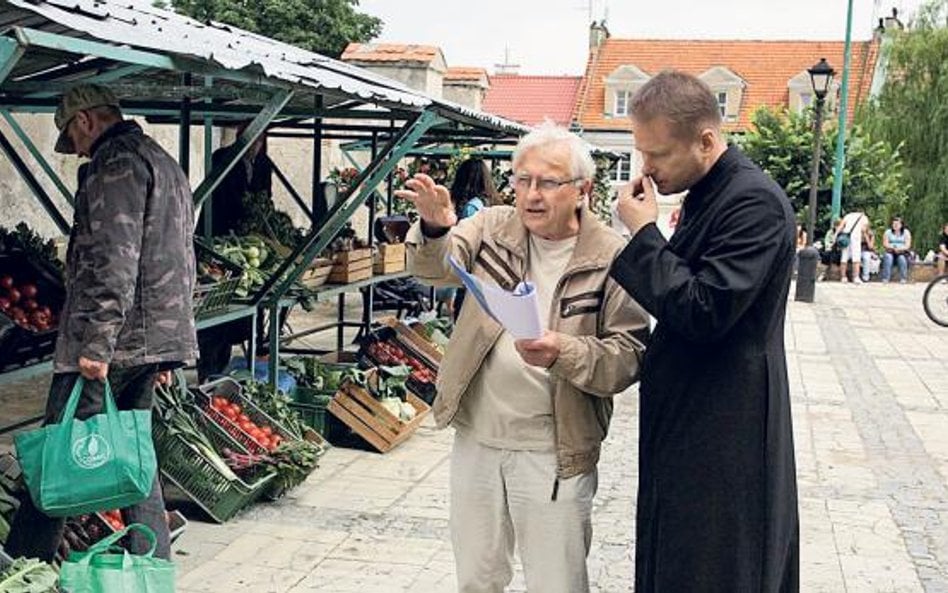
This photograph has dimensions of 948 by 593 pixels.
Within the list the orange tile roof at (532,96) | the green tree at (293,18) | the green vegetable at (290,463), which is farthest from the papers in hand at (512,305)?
the orange tile roof at (532,96)

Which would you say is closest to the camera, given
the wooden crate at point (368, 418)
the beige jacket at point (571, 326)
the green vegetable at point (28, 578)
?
the beige jacket at point (571, 326)

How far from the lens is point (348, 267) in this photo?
8.15 metres

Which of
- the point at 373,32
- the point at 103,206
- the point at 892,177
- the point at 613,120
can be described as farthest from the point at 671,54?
the point at 103,206

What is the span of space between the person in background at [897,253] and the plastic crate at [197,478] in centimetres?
2211

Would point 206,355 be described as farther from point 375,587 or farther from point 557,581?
point 557,581

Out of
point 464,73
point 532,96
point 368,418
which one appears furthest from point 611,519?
point 532,96

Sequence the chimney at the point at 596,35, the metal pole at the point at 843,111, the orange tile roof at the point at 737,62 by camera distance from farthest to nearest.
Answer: the chimney at the point at 596,35 < the orange tile roof at the point at 737,62 < the metal pole at the point at 843,111

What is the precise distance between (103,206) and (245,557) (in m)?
1.81

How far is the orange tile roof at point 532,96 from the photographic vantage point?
160ft

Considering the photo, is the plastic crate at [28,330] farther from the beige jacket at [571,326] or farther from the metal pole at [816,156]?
the metal pole at [816,156]

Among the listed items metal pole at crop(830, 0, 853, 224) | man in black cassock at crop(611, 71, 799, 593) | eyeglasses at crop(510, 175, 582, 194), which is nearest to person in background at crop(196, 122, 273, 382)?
eyeglasses at crop(510, 175, 582, 194)

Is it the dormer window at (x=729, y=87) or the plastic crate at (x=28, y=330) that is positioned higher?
the dormer window at (x=729, y=87)

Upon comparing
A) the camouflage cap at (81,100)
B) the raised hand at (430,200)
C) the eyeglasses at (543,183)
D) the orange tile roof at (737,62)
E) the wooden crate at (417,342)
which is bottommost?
the wooden crate at (417,342)

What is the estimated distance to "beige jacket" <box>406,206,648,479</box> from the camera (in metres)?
3.03
